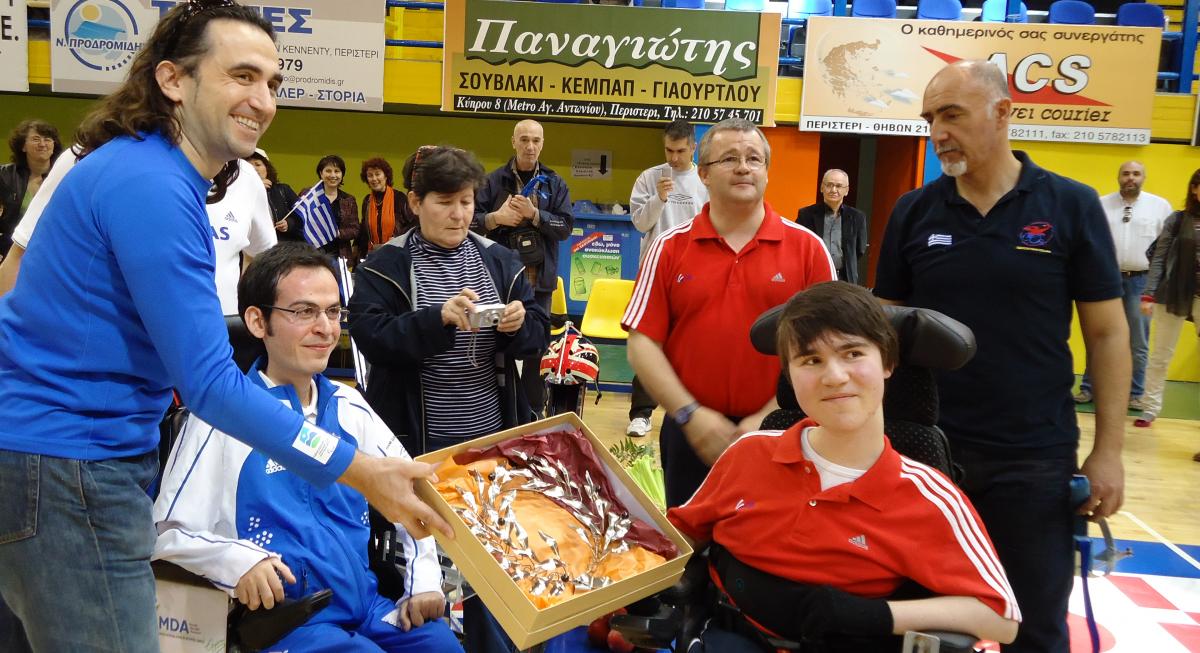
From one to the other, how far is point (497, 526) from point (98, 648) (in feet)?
2.29

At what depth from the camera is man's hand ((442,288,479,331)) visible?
255 cm

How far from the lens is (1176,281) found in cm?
654

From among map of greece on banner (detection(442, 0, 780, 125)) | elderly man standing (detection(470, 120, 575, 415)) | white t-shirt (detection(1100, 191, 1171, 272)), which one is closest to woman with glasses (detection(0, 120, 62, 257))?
elderly man standing (detection(470, 120, 575, 415))

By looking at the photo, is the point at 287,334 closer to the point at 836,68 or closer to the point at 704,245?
the point at 704,245

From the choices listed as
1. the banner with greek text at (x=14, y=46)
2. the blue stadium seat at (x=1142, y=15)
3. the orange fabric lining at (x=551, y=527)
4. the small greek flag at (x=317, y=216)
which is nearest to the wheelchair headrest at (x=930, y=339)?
the orange fabric lining at (x=551, y=527)

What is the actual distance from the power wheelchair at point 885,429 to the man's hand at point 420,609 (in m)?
0.46

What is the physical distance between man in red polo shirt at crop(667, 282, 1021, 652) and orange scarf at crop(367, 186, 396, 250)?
6.43 meters

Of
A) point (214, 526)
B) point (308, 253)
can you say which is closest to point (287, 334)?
point (308, 253)

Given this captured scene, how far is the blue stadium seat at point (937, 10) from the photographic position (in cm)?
873

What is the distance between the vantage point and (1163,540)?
435 centimetres

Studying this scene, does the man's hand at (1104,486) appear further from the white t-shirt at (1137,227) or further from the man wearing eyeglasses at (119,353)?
the white t-shirt at (1137,227)

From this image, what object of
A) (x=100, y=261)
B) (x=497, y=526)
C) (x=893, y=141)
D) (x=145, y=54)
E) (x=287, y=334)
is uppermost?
(x=893, y=141)

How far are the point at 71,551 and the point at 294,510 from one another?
0.62 metres

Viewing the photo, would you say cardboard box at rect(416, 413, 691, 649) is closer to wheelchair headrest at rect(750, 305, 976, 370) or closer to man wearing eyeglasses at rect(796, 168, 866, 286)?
wheelchair headrest at rect(750, 305, 976, 370)
